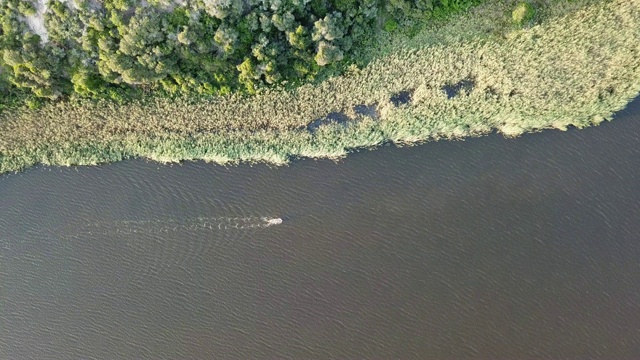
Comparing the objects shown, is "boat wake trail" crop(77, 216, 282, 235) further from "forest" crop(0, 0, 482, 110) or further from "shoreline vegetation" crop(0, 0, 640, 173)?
"forest" crop(0, 0, 482, 110)

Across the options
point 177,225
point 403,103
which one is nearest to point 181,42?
point 177,225

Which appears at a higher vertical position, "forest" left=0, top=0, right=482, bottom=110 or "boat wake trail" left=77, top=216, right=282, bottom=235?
"forest" left=0, top=0, right=482, bottom=110

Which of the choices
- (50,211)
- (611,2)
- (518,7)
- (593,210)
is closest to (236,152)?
(50,211)

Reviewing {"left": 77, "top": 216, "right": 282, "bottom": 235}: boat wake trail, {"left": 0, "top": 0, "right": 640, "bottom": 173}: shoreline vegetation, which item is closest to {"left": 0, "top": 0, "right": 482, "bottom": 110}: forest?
{"left": 0, "top": 0, "right": 640, "bottom": 173}: shoreline vegetation

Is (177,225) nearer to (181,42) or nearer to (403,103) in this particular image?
(181,42)

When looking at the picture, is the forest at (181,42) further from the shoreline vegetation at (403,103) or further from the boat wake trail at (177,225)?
the boat wake trail at (177,225)

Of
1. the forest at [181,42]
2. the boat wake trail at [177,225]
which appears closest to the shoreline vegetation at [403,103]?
the forest at [181,42]

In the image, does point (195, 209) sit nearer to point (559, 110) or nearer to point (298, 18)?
point (298, 18)
